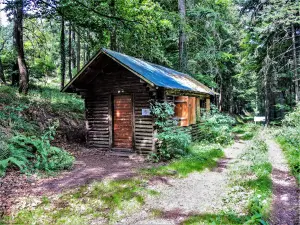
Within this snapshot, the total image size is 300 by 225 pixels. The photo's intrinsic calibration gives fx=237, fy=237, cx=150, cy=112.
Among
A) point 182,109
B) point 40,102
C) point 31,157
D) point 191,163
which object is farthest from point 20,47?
point 191,163

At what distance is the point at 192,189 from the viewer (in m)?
6.55

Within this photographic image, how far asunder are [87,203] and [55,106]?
8.59m

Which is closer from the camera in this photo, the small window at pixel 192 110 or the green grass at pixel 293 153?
the green grass at pixel 293 153

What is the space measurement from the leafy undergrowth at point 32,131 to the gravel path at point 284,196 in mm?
6090

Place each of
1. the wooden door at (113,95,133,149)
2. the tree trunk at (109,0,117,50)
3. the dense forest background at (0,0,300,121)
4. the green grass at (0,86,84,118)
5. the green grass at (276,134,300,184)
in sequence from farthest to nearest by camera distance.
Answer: the green grass at (0,86,84,118) < the wooden door at (113,95,133,149) < the dense forest background at (0,0,300,121) < the tree trunk at (109,0,117,50) < the green grass at (276,134,300,184)

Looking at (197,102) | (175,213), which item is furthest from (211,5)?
(175,213)

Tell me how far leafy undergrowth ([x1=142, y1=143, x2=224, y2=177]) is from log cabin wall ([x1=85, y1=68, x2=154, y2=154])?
1.56 metres

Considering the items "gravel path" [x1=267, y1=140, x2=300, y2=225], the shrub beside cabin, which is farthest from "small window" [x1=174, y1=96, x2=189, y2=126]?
"gravel path" [x1=267, y1=140, x2=300, y2=225]

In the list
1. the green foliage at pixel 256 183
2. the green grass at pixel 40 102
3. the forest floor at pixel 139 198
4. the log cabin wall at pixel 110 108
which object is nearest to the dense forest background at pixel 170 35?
the green grass at pixel 40 102

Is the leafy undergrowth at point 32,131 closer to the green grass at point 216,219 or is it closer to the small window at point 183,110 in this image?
the green grass at point 216,219

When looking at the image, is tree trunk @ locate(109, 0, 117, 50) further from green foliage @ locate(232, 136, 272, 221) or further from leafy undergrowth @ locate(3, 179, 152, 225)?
green foliage @ locate(232, 136, 272, 221)

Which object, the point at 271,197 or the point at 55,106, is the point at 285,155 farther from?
the point at 55,106

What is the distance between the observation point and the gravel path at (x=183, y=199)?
500 cm

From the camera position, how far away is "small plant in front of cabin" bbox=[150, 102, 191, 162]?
897 cm
